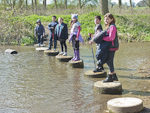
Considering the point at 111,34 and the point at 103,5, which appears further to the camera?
the point at 103,5

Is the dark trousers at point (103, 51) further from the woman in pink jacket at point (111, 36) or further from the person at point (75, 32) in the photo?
the person at point (75, 32)

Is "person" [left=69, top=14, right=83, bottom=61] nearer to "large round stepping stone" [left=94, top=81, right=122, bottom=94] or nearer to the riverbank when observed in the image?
"large round stepping stone" [left=94, top=81, right=122, bottom=94]

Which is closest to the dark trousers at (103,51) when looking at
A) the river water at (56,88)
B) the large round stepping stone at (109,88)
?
the large round stepping stone at (109,88)

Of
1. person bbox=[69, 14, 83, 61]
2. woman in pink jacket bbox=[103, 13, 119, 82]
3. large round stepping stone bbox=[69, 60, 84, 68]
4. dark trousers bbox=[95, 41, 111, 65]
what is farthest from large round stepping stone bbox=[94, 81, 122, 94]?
person bbox=[69, 14, 83, 61]

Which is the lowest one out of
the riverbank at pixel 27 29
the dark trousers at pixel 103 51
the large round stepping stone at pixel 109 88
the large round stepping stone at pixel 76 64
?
the large round stepping stone at pixel 109 88

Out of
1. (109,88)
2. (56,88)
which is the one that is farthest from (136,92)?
(56,88)

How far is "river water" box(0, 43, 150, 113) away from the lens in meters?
4.70

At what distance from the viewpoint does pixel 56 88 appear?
5.99 meters

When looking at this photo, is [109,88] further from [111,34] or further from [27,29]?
[27,29]

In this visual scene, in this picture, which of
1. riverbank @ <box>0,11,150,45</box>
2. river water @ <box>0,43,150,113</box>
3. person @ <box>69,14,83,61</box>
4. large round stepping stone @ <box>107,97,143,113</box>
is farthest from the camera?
riverbank @ <box>0,11,150,45</box>

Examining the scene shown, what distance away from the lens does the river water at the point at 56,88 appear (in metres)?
4.70

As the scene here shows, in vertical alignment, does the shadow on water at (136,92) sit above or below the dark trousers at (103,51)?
below

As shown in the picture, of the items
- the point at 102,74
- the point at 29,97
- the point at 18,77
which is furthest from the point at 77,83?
the point at 18,77

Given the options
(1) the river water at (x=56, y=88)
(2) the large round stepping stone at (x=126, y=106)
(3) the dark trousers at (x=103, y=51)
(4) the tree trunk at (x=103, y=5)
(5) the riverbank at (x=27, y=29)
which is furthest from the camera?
(4) the tree trunk at (x=103, y=5)
